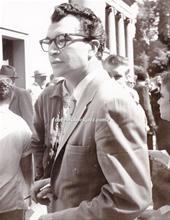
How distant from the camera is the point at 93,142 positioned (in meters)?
0.46

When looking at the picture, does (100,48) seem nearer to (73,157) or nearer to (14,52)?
(73,157)

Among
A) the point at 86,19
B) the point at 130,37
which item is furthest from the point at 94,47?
the point at 130,37

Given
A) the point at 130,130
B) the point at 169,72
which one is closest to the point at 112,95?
the point at 130,130

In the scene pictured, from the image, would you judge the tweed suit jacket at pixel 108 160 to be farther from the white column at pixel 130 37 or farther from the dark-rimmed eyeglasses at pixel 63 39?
the white column at pixel 130 37

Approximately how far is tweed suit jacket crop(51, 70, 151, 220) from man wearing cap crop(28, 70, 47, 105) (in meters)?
0.30

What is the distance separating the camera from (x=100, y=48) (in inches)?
21.2

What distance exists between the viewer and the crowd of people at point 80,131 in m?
0.44

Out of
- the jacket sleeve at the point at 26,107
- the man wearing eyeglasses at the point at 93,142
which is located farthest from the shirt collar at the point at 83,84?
the jacket sleeve at the point at 26,107

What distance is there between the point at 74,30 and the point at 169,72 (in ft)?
0.69

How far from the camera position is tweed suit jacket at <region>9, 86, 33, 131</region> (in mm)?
749

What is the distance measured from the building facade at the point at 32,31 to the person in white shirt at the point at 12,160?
7cm

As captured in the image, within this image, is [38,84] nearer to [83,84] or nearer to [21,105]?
[21,105]

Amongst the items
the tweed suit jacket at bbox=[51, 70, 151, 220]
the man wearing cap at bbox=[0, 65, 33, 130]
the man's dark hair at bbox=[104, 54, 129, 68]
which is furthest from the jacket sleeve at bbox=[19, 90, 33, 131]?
the tweed suit jacket at bbox=[51, 70, 151, 220]

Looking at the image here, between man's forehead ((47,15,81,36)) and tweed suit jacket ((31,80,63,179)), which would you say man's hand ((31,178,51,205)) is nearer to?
tweed suit jacket ((31,80,63,179))
